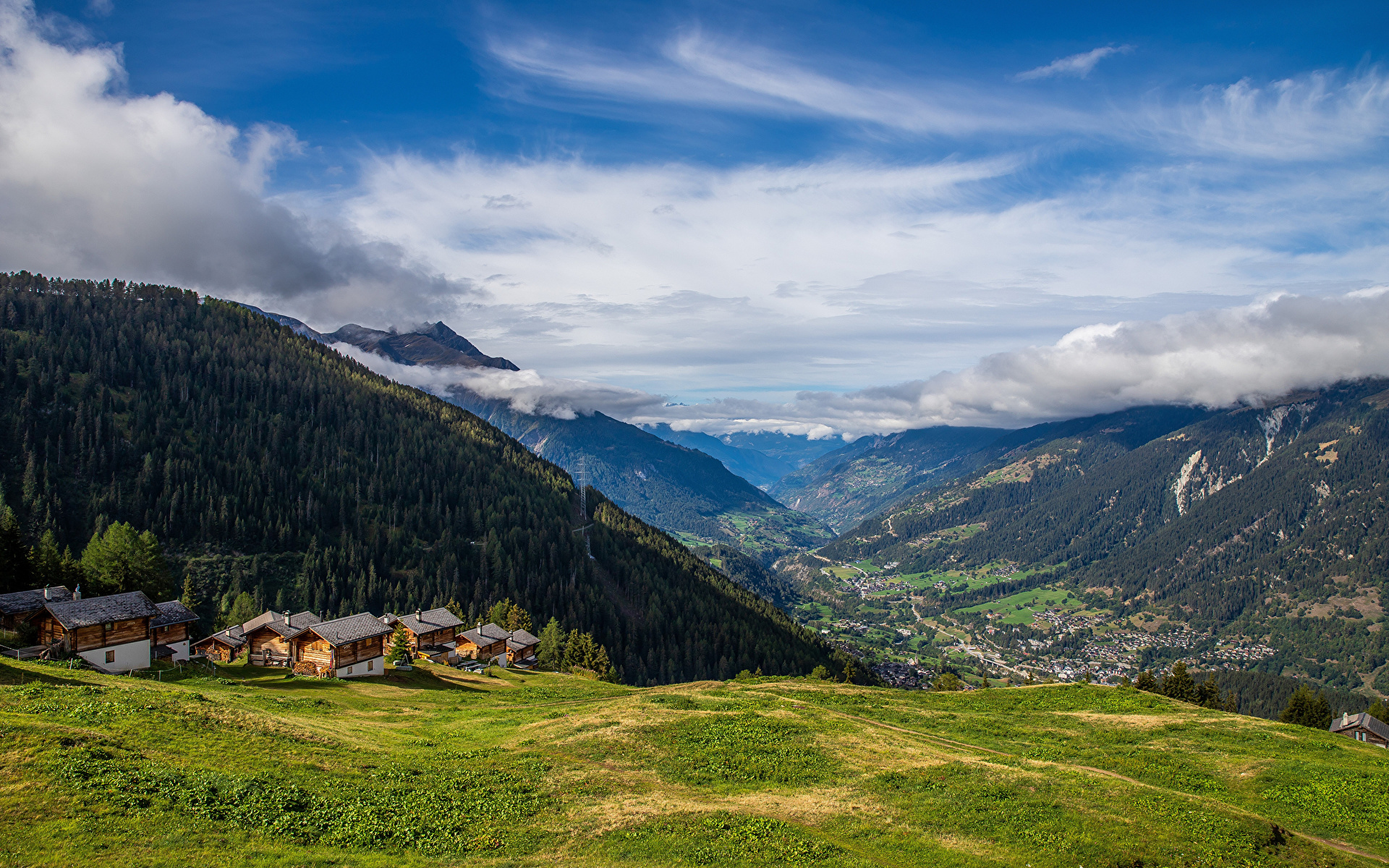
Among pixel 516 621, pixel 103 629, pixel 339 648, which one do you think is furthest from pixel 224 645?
pixel 516 621

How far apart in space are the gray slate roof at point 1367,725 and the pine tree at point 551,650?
116126mm

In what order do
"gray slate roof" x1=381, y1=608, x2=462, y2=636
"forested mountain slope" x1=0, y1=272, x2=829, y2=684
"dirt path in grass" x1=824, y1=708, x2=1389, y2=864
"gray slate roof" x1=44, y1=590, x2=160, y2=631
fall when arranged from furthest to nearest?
1. "forested mountain slope" x1=0, y1=272, x2=829, y2=684
2. "gray slate roof" x1=381, y1=608, x2=462, y2=636
3. "gray slate roof" x1=44, y1=590, x2=160, y2=631
4. "dirt path in grass" x1=824, y1=708, x2=1389, y2=864

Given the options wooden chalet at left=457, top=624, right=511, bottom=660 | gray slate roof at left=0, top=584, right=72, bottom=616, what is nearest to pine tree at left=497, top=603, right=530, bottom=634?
wooden chalet at left=457, top=624, right=511, bottom=660

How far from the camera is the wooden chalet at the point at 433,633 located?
320ft

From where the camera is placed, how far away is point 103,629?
6159cm

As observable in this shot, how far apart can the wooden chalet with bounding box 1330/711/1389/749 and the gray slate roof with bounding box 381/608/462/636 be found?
12561 centimetres

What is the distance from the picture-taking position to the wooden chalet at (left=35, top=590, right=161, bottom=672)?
59.4 meters

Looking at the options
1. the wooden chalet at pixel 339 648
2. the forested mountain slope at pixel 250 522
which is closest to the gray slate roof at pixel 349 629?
the wooden chalet at pixel 339 648

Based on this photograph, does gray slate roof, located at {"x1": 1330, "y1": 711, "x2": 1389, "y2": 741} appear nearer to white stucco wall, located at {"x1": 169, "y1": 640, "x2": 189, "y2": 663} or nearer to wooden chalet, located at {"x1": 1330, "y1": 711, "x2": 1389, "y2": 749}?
wooden chalet, located at {"x1": 1330, "y1": 711, "x2": 1389, "y2": 749}

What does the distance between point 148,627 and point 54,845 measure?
2283 inches

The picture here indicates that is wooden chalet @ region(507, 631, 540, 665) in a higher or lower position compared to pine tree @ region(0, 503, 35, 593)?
lower

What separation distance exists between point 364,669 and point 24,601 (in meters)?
31.5

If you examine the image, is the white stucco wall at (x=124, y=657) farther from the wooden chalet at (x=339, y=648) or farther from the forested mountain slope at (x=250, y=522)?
the forested mountain slope at (x=250, y=522)

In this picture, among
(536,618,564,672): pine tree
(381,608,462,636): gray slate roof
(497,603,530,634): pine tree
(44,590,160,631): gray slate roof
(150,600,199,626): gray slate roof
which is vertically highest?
(44,590,160,631): gray slate roof
